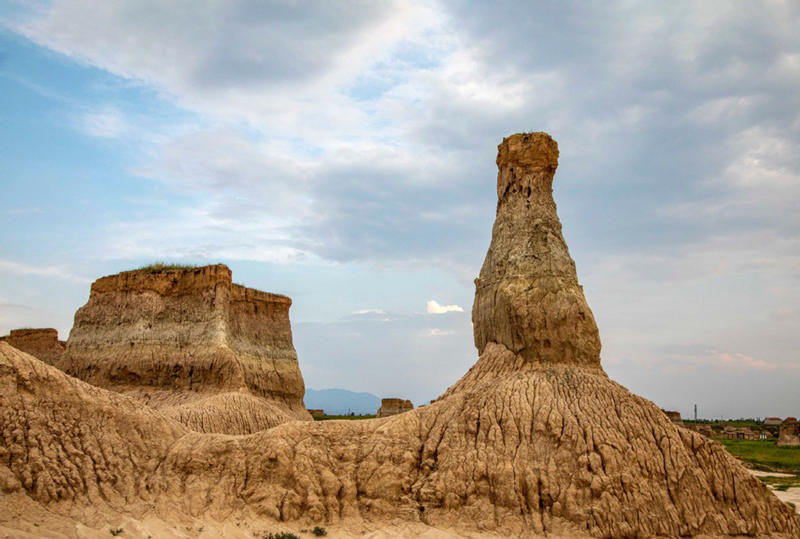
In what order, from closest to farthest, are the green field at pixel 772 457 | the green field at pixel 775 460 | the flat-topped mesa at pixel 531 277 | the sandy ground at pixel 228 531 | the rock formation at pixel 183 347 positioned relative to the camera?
the sandy ground at pixel 228 531 → the flat-topped mesa at pixel 531 277 → the rock formation at pixel 183 347 → the green field at pixel 775 460 → the green field at pixel 772 457

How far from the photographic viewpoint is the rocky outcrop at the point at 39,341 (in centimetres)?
3469

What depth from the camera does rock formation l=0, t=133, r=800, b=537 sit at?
12602mm

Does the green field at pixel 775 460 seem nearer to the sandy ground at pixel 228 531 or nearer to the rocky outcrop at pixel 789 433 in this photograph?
the rocky outcrop at pixel 789 433

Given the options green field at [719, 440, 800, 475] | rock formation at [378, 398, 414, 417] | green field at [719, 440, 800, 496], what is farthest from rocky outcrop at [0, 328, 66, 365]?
green field at [719, 440, 800, 475]

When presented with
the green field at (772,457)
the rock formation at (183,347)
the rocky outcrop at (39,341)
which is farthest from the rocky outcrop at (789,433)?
the rocky outcrop at (39,341)

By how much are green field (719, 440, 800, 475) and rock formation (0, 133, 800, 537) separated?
75.9 ft

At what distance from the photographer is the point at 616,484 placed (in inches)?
524

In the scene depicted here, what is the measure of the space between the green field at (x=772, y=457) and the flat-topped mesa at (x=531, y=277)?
23019 mm

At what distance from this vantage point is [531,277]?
17000 millimetres

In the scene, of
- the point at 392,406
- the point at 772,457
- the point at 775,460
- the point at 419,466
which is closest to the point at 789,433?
the point at 772,457

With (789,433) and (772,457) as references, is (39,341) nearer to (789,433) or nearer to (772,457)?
(772,457)

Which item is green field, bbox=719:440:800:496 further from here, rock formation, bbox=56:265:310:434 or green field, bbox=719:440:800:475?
rock formation, bbox=56:265:310:434

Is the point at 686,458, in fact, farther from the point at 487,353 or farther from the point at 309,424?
the point at 309,424

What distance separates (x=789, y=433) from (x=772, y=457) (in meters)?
13.5
